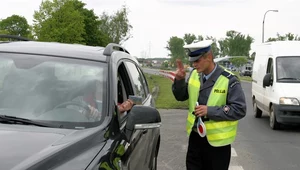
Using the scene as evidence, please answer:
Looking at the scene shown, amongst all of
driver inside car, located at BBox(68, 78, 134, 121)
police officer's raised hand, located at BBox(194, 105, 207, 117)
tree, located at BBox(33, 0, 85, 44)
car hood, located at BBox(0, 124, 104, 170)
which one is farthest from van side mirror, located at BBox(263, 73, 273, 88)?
tree, located at BBox(33, 0, 85, 44)

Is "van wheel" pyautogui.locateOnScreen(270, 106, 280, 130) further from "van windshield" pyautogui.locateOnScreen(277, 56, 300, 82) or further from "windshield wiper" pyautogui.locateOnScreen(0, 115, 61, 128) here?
"windshield wiper" pyautogui.locateOnScreen(0, 115, 61, 128)

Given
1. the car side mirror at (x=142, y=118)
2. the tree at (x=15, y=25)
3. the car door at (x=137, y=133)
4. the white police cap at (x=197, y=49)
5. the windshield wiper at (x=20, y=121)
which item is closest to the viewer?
the windshield wiper at (x=20, y=121)

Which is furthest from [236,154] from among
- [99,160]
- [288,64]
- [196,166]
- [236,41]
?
[236,41]

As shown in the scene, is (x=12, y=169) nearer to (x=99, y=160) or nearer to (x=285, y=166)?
(x=99, y=160)

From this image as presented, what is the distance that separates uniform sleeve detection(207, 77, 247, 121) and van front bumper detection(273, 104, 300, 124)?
7219 mm

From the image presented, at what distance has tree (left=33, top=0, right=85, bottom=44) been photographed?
54531 millimetres

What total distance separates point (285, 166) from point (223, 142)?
3.65 m

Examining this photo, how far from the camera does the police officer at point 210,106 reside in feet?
13.8

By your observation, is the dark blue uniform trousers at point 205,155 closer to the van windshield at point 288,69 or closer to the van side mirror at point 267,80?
the van side mirror at point 267,80

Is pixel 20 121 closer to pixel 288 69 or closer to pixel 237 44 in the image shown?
pixel 288 69

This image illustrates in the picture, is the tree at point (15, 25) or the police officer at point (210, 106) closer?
the police officer at point (210, 106)

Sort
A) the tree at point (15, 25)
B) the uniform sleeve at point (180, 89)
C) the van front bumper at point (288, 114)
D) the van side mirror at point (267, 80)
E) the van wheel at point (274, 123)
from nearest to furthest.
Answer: the uniform sleeve at point (180, 89)
the van front bumper at point (288, 114)
the van wheel at point (274, 123)
the van side mirror at point (267, 80)
the tree at point (15, 25)

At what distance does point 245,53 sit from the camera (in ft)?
305

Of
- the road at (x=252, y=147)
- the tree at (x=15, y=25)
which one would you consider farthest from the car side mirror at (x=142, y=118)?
the tree at (x=15, y=25)
